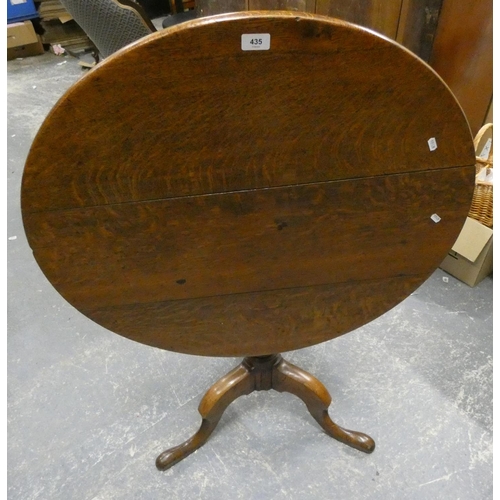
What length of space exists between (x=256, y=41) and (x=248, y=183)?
24 cm

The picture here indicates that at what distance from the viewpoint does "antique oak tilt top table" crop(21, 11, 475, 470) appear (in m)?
0.69


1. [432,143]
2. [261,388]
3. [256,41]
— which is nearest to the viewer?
[256,41]

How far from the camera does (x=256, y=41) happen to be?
661 mm

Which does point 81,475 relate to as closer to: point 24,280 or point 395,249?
point 24,280

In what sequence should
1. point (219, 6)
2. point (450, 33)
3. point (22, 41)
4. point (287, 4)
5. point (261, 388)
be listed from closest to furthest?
point (261, 388)
point (450, 33)
point (287, 4)
point (219, 6)
point (22, 41)

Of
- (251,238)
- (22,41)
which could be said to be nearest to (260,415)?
(251,238)

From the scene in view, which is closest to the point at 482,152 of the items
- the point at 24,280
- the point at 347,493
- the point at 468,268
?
the point at 468,268

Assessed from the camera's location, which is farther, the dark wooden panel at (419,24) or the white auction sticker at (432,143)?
the dark wooden panel at (419,24)

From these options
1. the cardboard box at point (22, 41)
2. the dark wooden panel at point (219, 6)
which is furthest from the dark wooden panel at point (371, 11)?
the cardboard box at point (22, 41)

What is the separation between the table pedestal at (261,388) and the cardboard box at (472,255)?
3.03 feet

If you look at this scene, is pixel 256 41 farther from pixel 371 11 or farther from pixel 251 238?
pixel 371 11

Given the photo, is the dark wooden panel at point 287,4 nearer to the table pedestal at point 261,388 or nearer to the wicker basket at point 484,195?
the wicker basket at point 484,195

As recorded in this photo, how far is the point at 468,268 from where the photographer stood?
6.59ft

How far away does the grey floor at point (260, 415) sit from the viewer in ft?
4.61
